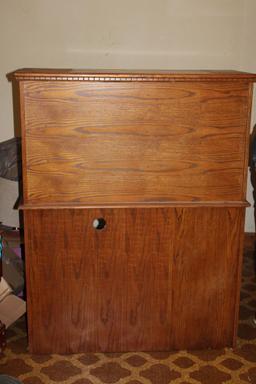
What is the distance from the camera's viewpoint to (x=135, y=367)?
1901mm

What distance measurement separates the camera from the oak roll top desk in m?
1.72

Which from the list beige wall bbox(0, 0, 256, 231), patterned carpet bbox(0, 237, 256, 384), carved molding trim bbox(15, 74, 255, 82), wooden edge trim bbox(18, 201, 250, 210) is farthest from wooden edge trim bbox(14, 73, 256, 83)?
patterned carpet bbox(0, 237, 256, 384)

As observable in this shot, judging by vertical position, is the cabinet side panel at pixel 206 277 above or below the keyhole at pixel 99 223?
below

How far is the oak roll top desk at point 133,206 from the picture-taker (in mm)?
1723

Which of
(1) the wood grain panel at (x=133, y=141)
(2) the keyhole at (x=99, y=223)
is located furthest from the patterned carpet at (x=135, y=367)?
(1) the wood grain panel at (x=133, y=141)

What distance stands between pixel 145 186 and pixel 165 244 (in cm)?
25

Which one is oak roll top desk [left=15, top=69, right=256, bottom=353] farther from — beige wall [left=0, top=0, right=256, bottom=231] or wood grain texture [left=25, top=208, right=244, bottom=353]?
beige wall [left=0, top=0, right=256, bottom=231]

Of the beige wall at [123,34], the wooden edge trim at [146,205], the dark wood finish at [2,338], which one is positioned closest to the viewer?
the wooden edge trim at [146,205]

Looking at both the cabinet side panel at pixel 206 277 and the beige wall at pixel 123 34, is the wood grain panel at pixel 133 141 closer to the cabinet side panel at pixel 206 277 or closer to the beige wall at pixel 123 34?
the cabinet side panel at pixel 206 277

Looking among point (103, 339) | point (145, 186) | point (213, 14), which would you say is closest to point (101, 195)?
point (145, 186)

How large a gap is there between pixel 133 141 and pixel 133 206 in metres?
0.25

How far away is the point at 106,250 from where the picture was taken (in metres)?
1.87

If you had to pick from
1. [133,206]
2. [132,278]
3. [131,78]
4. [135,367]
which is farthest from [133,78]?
[135,367]

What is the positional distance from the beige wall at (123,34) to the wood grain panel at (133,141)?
0.92m
